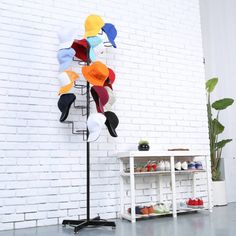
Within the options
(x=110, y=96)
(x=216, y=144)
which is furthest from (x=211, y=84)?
(x=110, y=96)

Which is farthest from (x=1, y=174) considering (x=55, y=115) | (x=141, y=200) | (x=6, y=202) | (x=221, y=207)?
(x=221, y=207)

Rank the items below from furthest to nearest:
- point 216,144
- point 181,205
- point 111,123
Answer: point 216,144, point 181,205, point 111,123

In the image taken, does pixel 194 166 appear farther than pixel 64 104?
Yes

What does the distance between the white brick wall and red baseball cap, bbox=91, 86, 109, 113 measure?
437mm

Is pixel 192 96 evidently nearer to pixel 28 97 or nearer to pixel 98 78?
pixel 98 78

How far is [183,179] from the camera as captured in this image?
3518mm

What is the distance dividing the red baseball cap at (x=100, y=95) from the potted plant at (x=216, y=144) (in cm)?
189

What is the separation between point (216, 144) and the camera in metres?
4.02

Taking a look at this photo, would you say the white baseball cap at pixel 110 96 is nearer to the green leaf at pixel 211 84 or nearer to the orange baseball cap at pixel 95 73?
the orange baseball cap at pixel 95 73

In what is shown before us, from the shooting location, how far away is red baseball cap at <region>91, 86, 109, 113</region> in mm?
2641

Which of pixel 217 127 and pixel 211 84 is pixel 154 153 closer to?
pixel 217 127

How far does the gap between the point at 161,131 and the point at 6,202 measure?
1746mm

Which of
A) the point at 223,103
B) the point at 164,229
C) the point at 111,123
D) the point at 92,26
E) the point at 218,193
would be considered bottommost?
the point at 164,229

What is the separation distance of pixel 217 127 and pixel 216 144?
9.0 inches
